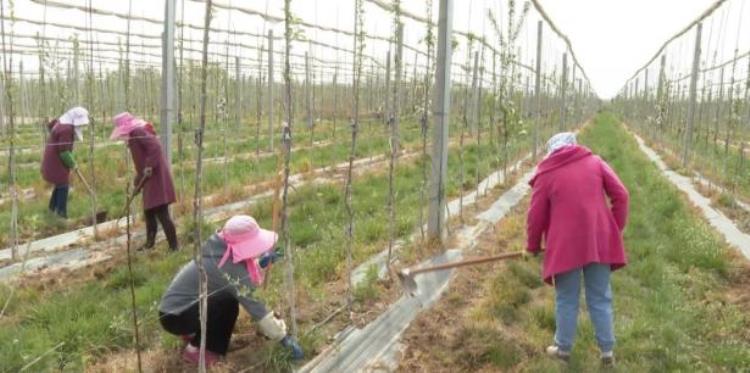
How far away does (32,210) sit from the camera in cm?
749

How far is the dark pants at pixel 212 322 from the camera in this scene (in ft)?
11.7

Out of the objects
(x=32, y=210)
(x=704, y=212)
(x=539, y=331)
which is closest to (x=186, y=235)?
(x=32, y=210)

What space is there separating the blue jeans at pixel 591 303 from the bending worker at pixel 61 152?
5.68 metres

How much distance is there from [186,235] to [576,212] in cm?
430

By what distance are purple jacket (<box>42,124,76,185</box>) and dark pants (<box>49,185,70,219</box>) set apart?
103mm

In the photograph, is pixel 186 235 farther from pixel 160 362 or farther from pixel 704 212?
pixel 704 212

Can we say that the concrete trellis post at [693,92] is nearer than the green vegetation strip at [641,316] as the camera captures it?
No

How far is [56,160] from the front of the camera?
7.28m

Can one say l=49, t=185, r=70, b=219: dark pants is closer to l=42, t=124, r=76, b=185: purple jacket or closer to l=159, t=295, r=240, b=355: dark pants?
l=42, t=124, r=76, b=185: purple jacket

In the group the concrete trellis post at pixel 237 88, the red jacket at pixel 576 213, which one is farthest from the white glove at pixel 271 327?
the concrete trellis post at pixel 237 88

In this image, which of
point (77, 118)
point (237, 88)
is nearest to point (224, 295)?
point (77, 118)

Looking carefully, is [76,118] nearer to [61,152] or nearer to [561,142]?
[61,152]

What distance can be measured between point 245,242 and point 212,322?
0.52 metres

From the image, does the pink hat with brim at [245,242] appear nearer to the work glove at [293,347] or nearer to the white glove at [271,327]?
the white glove at [271,327]
